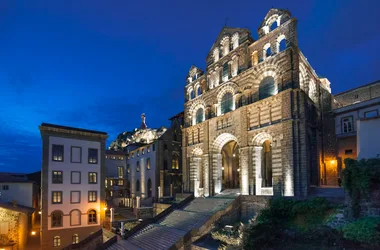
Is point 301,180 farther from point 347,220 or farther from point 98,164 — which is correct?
point 98,164

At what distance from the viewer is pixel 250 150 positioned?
1065 inches

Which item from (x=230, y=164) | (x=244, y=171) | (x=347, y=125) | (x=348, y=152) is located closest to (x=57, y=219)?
(x=244, y=171)

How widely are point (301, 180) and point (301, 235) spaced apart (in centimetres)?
818

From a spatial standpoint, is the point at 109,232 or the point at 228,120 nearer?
the point at 109,232

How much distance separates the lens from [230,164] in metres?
36.1

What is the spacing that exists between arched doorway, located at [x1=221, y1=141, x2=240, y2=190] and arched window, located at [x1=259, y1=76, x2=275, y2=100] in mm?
10211

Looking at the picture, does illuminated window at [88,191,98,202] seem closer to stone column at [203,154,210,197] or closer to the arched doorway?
stone column at [203,154,210,197]

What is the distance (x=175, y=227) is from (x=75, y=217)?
14.0 metres

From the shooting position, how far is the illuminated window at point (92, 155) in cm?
3290

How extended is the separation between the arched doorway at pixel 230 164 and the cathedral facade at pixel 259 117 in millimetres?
105

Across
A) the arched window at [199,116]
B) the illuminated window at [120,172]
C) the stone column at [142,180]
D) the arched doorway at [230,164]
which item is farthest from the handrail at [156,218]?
the illuminated window at [120,172]

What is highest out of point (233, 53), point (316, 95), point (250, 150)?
point (233, 53)

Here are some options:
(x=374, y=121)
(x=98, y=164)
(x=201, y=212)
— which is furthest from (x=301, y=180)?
(x=98, y=164)

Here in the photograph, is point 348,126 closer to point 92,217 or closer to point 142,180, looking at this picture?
point 92,217
